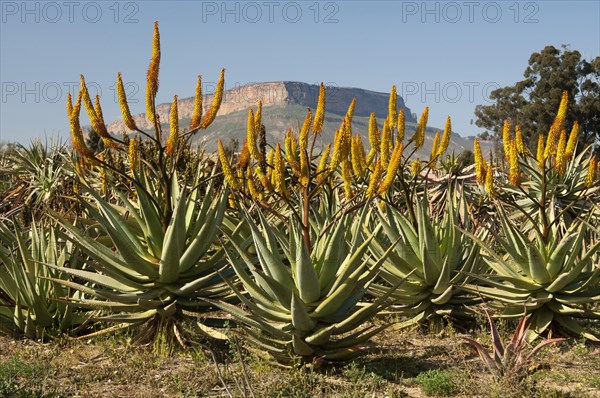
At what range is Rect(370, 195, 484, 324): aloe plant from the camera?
7.29m

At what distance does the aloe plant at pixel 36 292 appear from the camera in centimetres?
706

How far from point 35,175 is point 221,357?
10259 mm

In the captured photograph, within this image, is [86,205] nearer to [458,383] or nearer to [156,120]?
[156,120]

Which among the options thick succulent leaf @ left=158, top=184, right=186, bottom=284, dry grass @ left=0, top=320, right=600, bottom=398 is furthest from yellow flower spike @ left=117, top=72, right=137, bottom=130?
dry grass @ left=0, top=320, right=600, bottom=398

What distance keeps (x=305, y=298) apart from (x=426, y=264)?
6.31 feet

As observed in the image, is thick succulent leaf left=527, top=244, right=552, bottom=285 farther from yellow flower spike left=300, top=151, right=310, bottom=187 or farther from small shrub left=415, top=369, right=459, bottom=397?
yellow flower spike left=300, top=151, right=310, bottom=187

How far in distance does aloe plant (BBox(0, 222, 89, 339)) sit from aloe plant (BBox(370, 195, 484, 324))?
122 inches

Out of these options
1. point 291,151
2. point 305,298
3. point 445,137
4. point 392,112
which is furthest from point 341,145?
point 445,137

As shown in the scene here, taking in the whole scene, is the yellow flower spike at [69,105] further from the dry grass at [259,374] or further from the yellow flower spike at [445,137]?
the yellow flower spike at [445,137]

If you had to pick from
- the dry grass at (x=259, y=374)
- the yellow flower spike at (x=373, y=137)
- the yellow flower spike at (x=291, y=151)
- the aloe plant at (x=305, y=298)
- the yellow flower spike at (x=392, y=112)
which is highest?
the yellow flower spike at (x=392, y=112)

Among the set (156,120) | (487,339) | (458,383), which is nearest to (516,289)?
(487,339)

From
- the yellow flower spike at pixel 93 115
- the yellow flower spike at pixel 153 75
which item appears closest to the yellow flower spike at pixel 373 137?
the yellow flower spike at pixel 153 75

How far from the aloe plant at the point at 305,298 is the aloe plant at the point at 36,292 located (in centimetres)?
214

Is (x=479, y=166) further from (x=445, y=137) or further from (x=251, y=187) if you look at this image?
Answer: (x=251, y=187)
